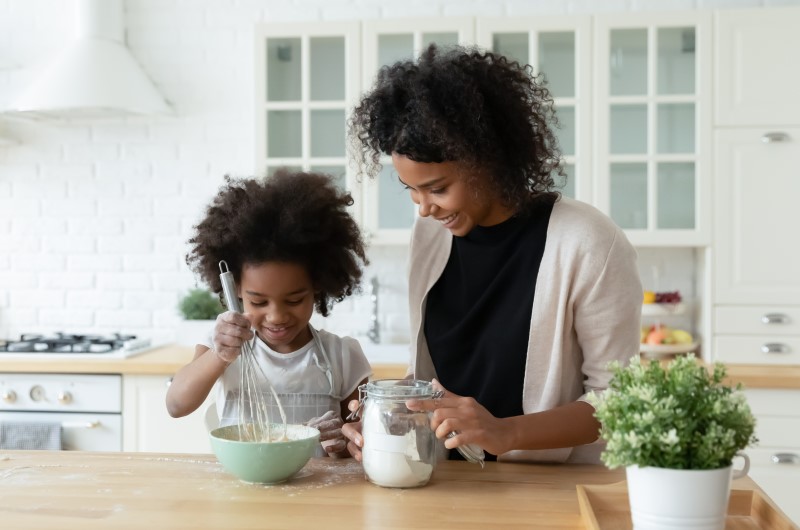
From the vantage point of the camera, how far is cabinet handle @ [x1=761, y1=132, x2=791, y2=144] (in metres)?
2.99

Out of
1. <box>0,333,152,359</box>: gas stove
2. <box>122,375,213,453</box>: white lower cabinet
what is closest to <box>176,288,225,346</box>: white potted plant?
<box>0,333,152,359</box>: gas stove

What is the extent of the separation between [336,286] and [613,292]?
0.58 m

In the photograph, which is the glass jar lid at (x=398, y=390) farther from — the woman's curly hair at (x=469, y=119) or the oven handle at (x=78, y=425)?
the oven handle at (x=78, y=425)

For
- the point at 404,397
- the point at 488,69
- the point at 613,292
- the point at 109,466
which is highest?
the point at 488,69

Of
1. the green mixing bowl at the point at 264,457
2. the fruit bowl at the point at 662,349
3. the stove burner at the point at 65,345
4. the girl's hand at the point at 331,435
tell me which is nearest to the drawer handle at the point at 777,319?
the fruit bowl at the point at 662,349

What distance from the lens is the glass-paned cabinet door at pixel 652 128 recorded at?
3.09 meters

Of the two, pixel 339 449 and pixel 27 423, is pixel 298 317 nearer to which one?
pixel 339 449

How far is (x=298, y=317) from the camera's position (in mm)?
1681

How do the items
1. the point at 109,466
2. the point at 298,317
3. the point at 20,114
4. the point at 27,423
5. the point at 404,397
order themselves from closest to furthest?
1. the point at 404,397
2. the point at 109,466
3. the point at 298,317
4. the point at 27,423
5. the point at 20,114

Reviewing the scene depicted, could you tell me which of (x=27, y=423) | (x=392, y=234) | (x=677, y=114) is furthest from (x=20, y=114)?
(x=677, y=114)

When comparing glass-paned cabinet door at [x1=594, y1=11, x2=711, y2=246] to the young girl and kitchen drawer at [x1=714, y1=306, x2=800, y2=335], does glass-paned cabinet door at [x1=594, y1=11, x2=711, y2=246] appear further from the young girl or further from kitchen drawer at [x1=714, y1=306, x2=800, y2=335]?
the young girl

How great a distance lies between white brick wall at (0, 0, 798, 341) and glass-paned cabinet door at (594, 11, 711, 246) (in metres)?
0.96

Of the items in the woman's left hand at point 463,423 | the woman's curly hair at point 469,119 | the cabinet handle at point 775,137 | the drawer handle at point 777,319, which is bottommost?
the woman's left hand at point 463,423

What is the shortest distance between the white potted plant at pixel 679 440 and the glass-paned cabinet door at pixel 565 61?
7.18 ft
